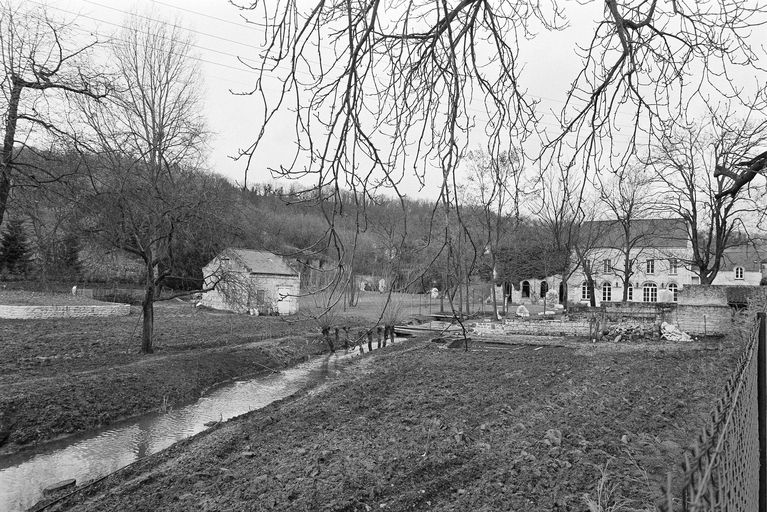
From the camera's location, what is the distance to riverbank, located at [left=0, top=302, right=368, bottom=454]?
10859 mm

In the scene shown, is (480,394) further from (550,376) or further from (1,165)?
(1,165)

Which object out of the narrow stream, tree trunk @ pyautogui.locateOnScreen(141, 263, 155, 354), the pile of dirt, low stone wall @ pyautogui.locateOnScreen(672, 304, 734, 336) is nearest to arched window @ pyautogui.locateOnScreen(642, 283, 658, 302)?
the pile of dirt

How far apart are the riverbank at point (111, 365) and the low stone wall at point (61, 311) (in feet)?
3.21

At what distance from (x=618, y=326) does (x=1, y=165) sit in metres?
20.1

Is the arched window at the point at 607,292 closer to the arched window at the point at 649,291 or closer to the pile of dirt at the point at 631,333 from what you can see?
the arched window at the point at 649,291

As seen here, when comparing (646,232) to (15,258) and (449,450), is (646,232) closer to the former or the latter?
(449,450)

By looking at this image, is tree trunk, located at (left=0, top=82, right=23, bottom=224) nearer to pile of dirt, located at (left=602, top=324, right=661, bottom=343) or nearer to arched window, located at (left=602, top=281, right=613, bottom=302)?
pile of dirt, located at (left=602, top=324, right=661, bottom=343)

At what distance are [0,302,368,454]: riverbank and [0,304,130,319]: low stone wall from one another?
0.98 meters

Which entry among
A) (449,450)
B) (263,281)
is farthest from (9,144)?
(263,281)

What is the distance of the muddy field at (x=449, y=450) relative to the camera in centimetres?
613

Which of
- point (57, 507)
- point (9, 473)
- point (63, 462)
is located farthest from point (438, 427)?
point (9, 473)

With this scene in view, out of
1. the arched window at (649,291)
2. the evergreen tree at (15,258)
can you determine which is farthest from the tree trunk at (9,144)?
the arched window at (649,291)

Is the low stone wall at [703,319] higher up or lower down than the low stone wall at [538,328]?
higher up

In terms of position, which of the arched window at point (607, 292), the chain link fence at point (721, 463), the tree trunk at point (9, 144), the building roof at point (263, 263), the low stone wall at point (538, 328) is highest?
the tree trunk at point (9, 144)
